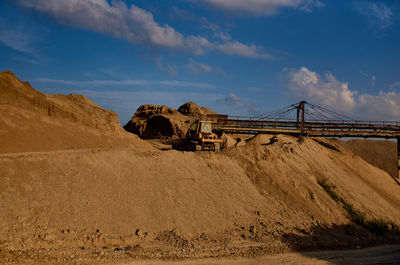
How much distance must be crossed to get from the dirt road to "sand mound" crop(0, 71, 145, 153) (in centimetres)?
1416

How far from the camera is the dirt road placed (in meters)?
9.43

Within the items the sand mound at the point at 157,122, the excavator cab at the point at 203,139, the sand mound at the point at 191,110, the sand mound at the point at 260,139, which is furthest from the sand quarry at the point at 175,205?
the sand mound at the point at 191,110

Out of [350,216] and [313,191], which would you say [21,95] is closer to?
[313,191]

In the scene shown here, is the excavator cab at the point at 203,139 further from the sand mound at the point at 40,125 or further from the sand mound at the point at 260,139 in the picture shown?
the sand mound at the point at 260,139

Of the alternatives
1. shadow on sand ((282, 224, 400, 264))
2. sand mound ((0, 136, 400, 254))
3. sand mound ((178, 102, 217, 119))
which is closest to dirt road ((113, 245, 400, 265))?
shadow on sand ((282, 224, 400, 264))

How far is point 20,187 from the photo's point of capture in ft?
33.5

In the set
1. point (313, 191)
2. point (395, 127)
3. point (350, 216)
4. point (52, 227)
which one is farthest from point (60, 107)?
point (395, 127)

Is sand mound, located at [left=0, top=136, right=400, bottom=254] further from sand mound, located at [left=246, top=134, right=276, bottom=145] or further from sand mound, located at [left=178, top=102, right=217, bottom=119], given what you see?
sand mound, located at [left=178, top=102, right=217, bottom=119]

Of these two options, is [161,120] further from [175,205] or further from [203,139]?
[175,205]

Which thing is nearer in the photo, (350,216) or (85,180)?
(85,180)

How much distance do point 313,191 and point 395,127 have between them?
80.6 feet

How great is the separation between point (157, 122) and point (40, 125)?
71.3 ft

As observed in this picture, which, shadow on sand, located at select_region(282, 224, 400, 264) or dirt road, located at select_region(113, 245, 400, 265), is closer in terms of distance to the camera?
dirt road, located at select_region(113, 245, 400, 265)

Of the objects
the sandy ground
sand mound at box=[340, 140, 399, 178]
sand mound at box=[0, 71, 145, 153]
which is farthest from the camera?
sand mound at box=[340, 140, 399, 178]
